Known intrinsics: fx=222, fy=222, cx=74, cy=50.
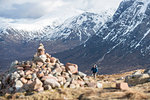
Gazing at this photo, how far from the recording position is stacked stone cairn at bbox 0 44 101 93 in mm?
22422

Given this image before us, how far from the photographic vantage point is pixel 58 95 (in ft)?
63.1

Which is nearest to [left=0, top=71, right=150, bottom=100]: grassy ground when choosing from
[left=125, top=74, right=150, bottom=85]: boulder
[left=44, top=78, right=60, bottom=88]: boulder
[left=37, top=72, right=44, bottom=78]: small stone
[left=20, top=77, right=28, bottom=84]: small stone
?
[left=44, top=78, right=60, bottom=88]: boulder

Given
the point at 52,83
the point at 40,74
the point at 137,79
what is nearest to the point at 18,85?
the point at 40,74

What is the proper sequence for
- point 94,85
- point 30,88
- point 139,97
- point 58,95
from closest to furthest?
point 139,97, point 58,95, point 30,88, point 94,85

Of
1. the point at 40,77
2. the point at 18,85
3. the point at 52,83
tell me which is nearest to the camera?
the point at 52,83

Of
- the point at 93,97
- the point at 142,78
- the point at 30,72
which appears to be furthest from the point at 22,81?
the point at 142,78

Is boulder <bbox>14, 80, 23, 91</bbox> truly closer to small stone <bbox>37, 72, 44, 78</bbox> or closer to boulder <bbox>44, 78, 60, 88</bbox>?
small stone <bbox>37, 72, 44, 78</bbox>

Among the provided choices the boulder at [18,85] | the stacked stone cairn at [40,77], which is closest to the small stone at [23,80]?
the stacked stone cairn at [40,77]

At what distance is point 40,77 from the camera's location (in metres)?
24.7

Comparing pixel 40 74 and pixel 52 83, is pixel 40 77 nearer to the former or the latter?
pixel 40 74

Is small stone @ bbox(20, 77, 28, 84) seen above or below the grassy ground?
above

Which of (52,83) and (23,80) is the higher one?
(23,80)

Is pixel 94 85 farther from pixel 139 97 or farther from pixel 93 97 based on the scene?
pixel 139 97

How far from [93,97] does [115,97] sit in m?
1.71
